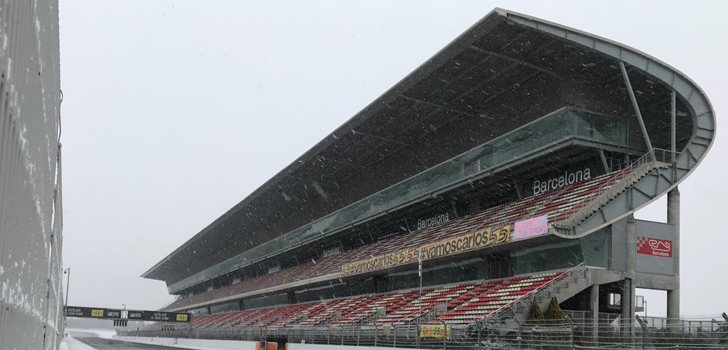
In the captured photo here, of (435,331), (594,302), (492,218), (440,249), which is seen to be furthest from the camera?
(440,249)

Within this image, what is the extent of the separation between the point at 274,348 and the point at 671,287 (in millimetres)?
21725

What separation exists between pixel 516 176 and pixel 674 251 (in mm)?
7823

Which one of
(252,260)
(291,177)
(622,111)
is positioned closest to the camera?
(622,111)

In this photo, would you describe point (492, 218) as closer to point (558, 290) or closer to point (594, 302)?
point (558, 290)

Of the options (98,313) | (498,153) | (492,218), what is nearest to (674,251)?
(492,218)

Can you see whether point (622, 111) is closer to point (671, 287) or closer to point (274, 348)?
point (671, 287)

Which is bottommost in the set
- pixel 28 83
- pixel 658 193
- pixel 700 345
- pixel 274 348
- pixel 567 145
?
pixel 274 348

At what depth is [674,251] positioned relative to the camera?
91.0 ft

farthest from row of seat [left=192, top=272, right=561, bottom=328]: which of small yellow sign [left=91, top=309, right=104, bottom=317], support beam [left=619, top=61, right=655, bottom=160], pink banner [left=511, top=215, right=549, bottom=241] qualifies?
small yellow sign [left=91, top=309, right=104, bottom=317]

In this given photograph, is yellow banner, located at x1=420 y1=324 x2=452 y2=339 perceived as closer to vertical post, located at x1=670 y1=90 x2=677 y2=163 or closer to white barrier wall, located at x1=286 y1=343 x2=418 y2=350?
white barrier wall, located at x1=286 y1=343 x2=418 y2=350

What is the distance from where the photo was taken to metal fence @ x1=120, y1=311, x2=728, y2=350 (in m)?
18.6

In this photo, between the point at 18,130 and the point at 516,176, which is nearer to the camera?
the point at 18,130

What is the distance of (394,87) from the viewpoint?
35469mm

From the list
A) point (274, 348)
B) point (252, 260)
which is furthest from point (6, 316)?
point (252, 260)
